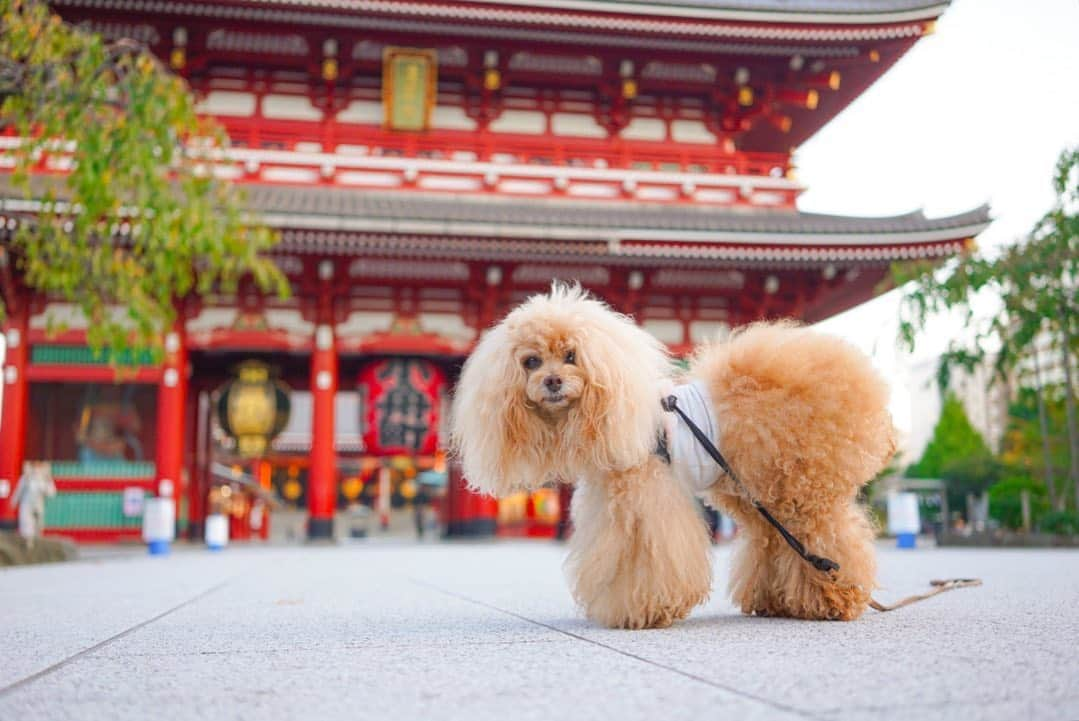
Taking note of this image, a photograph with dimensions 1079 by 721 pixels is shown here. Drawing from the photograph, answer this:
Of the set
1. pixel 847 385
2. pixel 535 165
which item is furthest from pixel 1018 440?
pixel 847 385

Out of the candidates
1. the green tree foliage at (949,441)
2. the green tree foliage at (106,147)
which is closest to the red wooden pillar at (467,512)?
the green tree foliage at (106,147)

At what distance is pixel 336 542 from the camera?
15.5 m

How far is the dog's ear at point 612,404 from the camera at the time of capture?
3.35 m

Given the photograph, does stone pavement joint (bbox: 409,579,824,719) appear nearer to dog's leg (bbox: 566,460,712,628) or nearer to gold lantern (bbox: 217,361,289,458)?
dog's leg (bbox: 566,460,712,628)

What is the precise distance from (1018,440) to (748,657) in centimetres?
3330

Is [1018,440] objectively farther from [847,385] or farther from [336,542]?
[847,385]

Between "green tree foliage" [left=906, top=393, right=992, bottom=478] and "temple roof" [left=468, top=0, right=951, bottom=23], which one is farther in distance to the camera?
"green tree foliage" [left=906, top=393, right=992, bottom=478]

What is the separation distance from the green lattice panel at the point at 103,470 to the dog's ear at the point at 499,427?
1253cm

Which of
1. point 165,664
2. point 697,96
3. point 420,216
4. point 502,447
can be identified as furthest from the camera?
point 697,96

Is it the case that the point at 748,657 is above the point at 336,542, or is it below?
above

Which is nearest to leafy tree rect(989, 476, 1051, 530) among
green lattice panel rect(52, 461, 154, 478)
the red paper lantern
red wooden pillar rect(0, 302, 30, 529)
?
the red paper lantern

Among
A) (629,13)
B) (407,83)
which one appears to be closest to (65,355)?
(407,83)

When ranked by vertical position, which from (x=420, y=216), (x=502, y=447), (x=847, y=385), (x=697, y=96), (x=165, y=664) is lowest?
(x=165, y=664)

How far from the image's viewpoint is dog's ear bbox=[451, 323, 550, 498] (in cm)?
347
